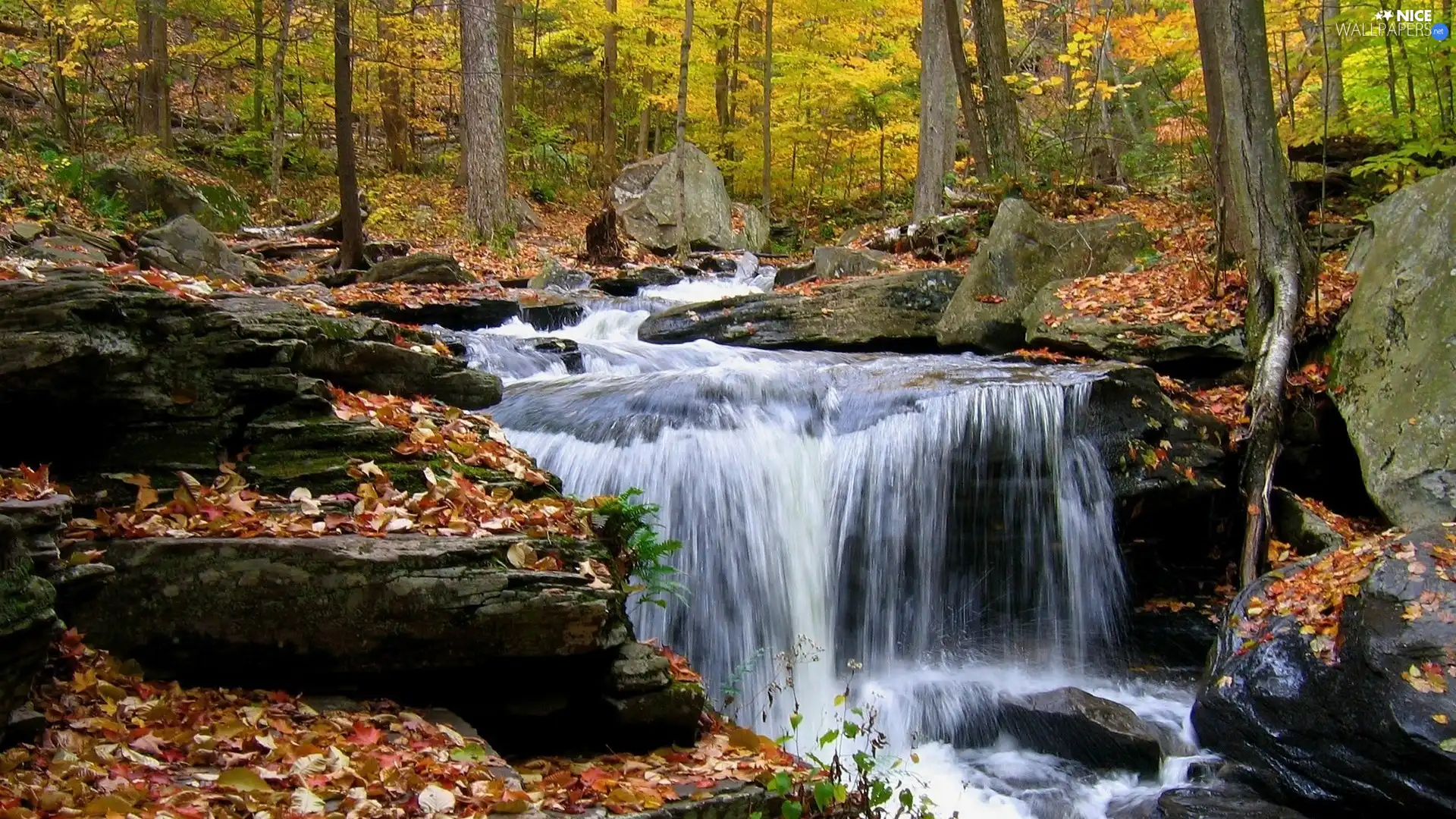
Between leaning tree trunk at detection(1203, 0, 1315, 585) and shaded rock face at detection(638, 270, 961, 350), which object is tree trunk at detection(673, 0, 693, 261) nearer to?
shaded rock face at detection(638, 270, 961, 350)

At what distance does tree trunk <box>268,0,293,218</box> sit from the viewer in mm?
16219

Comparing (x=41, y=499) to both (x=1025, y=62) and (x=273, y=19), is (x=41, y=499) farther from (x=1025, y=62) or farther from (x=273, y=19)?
(x=1025, y=62)

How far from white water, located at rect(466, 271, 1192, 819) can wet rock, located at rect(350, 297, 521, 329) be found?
2.82 m

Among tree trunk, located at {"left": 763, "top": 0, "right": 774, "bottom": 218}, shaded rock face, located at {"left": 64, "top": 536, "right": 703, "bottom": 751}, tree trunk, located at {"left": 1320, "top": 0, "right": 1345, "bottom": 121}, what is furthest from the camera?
tree trunk, located at {"left": 763, "top": 0, "right": 774, "bottom": 218}

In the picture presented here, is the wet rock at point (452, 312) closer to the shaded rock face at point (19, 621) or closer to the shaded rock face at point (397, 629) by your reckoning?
the shaded rock face at point (397, 629)

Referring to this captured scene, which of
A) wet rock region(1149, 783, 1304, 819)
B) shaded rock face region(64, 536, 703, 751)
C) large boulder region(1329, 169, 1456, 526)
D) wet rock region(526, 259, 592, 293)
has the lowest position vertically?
wet rock region(1149, 783, 1304, 819)

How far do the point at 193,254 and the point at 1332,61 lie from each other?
1408 cm

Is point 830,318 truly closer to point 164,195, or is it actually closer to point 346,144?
point 346,144

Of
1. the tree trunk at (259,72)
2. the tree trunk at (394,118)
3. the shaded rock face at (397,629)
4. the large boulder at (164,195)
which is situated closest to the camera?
the shaded rock face at (397,629)

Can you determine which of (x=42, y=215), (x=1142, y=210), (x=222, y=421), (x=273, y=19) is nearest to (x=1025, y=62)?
(x=1142, y=210)

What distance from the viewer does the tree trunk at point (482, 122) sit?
16.2 m

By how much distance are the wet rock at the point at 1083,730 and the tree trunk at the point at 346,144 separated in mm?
9937

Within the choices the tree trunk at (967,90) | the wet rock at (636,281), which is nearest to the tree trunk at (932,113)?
the tree trunk at (967,90)

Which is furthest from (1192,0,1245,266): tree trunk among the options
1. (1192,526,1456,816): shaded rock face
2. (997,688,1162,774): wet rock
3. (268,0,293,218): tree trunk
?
(268,0,293,218): tree trunk
